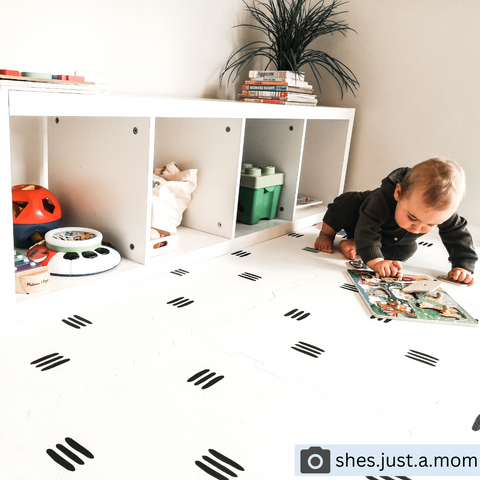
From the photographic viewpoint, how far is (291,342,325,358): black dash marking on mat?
93cm

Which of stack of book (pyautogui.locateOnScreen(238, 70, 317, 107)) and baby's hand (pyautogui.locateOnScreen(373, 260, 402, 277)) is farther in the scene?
stack of book (pyautogui.locateOnScreen(238, 70, 317, 107))

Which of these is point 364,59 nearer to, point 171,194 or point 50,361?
point 171,194

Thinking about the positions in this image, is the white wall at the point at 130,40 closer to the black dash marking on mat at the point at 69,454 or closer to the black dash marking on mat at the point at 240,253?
the black dash marking on mat at the point at 240,253

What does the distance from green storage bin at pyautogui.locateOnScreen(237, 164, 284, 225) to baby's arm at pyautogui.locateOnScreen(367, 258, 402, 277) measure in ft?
1.58

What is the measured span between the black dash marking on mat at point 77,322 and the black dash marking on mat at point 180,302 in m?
0.19

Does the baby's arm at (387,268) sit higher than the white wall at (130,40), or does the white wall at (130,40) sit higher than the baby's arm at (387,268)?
the white wall at (130,40)

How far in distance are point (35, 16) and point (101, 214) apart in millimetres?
517

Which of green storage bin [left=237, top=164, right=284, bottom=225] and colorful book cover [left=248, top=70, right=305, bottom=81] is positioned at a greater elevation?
colorful book cover [left=248, top=70, right=305, bottom=81]

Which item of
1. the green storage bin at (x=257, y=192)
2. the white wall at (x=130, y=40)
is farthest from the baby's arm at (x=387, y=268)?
the white wall at (x=130, y=40)

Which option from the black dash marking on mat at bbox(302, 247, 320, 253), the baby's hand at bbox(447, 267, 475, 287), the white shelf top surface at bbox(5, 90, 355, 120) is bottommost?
the black dash marking on mat at bbox(302, 247, 320, 253)

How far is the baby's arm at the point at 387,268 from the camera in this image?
1.32 metres

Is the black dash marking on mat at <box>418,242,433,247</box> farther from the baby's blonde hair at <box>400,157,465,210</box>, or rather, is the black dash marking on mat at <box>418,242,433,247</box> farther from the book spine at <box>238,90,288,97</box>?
the book spine at <box>238,90,288,97</box>

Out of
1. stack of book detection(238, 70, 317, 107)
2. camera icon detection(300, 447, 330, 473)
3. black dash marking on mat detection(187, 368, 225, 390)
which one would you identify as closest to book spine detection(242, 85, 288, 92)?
stack of book detection(238, 70, 317, 107)

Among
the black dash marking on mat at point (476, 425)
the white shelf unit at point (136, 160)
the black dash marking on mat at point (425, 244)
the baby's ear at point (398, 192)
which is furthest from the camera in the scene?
the black dash marking on mat at point (425, 244)
